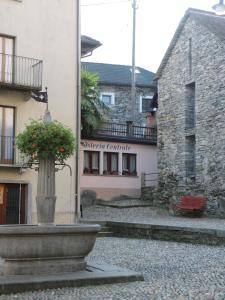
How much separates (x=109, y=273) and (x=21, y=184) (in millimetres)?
11844

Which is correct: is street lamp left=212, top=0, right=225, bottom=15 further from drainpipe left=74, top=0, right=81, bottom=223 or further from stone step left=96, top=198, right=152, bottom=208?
stone step left=96, top=198, right=152, bottom=208

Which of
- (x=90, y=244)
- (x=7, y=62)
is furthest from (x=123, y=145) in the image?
(x=90, y=244)

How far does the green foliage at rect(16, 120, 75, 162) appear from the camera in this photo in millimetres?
8336

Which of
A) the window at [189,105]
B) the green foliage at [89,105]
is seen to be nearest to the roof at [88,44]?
the green foliage at [89,105]

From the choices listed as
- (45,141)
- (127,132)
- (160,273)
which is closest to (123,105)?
(127,132)

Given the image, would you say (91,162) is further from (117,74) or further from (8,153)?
(117,74)

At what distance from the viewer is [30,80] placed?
1966 cm

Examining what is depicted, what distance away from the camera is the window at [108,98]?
39.5 metres

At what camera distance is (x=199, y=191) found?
24688 millimetres

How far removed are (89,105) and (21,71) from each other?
739 centimetres

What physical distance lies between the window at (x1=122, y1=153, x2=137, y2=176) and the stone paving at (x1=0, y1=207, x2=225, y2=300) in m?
14.5

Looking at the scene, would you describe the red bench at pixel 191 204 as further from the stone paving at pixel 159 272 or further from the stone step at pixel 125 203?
the stone paving at pixel 159 272

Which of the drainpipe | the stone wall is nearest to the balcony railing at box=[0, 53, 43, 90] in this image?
the drainpipe

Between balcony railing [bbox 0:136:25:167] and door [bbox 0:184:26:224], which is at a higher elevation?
balcony railing [bbox 0:136:25:167]
